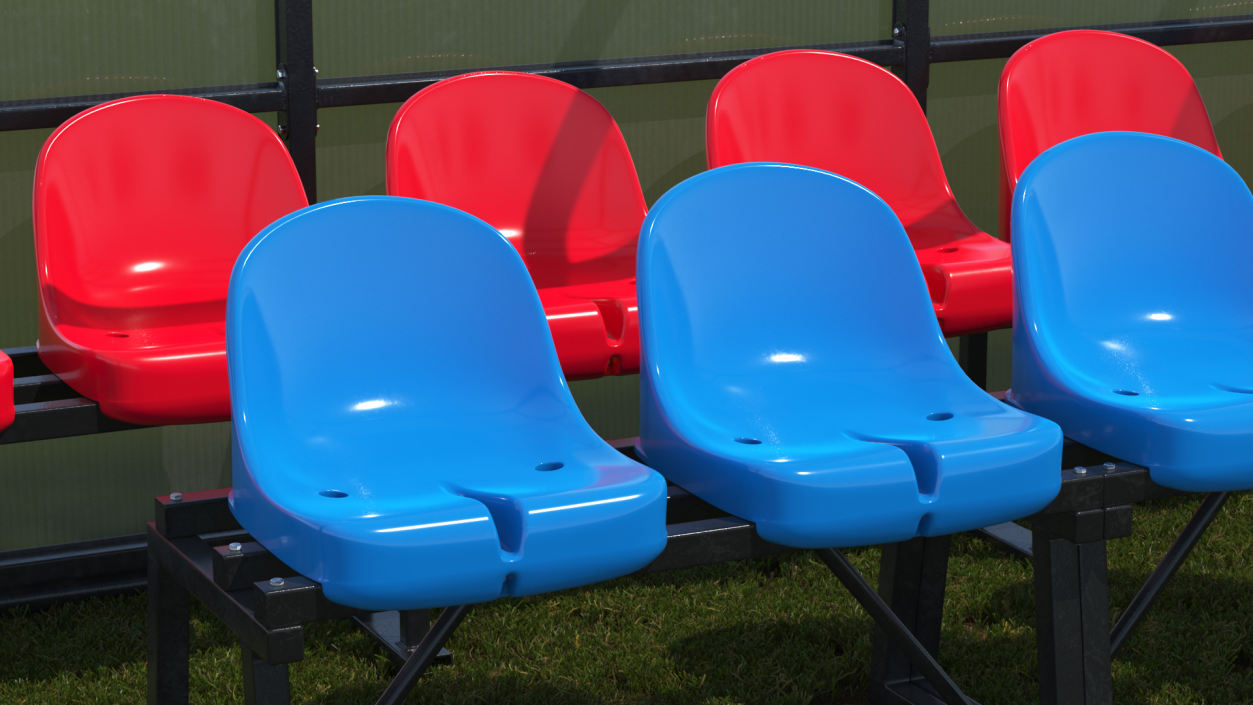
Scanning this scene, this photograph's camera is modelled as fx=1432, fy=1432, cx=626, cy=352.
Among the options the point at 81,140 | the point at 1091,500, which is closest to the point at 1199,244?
the point at 1091,500

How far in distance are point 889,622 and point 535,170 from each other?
51.4 inches

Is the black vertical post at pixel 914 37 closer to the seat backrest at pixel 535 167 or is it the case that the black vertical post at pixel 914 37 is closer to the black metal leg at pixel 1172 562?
the seat backrest at pixel 535 167

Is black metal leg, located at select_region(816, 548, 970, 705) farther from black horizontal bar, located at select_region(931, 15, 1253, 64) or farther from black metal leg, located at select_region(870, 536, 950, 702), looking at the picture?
black horizontal bar, located at select_region(931, 15, 1253, 64)

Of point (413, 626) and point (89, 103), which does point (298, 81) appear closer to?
point (89, 103)

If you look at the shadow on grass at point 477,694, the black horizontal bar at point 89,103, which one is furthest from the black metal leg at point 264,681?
the black horizontal bar at point 89,103

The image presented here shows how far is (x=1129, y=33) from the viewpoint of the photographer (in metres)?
3.86

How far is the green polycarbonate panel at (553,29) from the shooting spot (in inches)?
123

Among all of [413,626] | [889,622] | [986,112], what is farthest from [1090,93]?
[413,626]

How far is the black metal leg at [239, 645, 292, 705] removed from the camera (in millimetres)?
1638

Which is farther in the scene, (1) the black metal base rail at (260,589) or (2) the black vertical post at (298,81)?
(2) the black vertical post at (298,81)

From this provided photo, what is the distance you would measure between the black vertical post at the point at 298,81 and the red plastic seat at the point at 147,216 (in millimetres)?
266

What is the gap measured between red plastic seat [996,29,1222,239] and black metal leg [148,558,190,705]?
2.05 meters

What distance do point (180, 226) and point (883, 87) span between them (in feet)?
5.14

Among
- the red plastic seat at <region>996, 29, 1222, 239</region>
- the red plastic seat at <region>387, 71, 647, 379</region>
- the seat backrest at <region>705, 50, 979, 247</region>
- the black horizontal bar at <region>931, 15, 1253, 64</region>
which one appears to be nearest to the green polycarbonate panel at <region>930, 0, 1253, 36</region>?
the black horizontal bar at <region>931, 15, 1253, 64</region>
